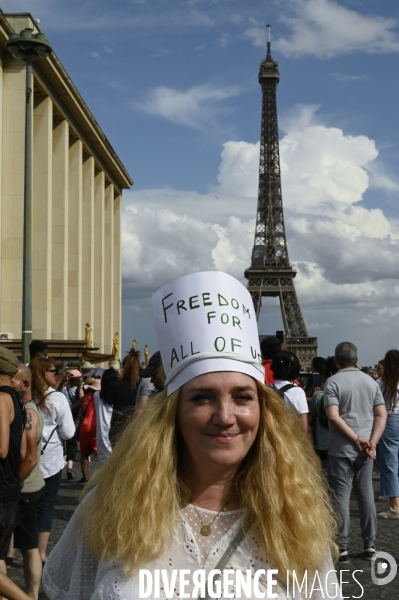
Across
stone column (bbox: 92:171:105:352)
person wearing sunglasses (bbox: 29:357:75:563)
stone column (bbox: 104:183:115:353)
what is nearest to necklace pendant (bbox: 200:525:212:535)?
person wearing sunglasses (bbox: 29:357:75:563)

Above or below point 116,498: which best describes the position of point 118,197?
above

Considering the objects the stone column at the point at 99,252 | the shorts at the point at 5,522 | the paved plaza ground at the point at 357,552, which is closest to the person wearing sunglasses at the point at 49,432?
the paved plaza ground at the point at 357,552

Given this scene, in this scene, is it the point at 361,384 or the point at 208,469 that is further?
the point at 361,384

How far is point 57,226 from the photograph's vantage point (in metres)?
39.2

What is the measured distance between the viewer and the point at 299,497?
7.73 ft

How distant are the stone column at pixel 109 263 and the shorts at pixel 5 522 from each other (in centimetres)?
4876

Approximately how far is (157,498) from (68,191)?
1641 inches

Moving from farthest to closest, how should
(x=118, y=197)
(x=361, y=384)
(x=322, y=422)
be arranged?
(x=118, y=197) → (x=322, y=422) → (x=361, y=384)

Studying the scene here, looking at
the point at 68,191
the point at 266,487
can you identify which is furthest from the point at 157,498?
the point at 68,191

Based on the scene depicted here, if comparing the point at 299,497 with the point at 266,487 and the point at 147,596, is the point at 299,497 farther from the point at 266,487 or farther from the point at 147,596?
the point at 147,596

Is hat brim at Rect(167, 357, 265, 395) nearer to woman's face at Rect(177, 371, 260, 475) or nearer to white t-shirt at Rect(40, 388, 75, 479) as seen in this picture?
woman's face at Rect(177, 371, 260, 475)

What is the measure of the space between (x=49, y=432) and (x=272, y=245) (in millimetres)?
74318

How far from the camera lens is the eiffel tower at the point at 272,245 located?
244 feet

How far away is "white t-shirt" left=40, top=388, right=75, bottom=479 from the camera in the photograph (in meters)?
6.71
